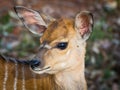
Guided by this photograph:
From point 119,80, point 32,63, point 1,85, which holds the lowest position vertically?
point 119,80

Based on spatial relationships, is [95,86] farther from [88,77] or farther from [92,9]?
[92,9]

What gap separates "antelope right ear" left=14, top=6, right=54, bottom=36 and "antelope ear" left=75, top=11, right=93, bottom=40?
25 cm

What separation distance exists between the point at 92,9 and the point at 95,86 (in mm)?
2012

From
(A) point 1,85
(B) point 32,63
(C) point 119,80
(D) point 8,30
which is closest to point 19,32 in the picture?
(D) point 8,30

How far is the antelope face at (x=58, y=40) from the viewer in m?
3.63

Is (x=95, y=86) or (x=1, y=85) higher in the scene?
(x=1, y=85)

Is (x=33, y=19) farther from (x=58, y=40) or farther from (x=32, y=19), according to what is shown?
(x=58, y=40)

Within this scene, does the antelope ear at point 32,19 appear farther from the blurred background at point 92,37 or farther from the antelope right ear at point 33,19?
the blurred background at point 92,37

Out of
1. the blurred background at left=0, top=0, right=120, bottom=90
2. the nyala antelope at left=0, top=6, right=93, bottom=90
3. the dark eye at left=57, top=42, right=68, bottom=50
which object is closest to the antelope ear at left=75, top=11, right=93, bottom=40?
the nyala antelope at left=0, top=6, right=93, bottom=90

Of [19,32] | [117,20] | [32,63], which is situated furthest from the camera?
[117,20]

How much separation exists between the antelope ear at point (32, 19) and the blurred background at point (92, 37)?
5.41 feet

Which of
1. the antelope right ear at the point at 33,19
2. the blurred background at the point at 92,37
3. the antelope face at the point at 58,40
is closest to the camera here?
the antelope face at the point at 58,40

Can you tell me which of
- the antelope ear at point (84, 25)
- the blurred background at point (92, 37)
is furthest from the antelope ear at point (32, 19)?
the blurred background at point (92, 37)

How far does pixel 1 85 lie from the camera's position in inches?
159
